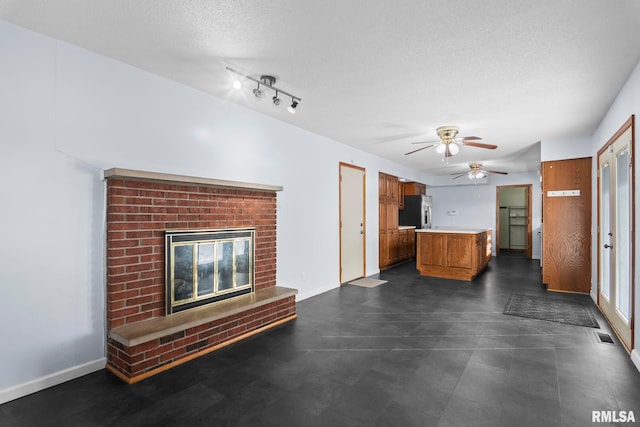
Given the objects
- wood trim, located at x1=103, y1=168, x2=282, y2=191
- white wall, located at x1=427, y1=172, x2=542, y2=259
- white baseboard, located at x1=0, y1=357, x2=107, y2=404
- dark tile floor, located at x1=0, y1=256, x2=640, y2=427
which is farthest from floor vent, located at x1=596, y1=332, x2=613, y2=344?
white wall, located at x1=427, y1=172, x2=542, y2=259

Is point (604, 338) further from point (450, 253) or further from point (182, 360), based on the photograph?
point (182, 360)

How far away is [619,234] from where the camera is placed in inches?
131

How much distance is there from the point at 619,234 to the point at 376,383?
3041mm

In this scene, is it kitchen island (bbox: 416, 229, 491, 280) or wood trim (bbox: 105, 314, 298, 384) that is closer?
wood trim (bbox: 105, 314, 298, 384)

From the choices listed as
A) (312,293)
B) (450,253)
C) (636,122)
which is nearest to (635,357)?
(636,122)

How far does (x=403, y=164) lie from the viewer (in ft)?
26.1

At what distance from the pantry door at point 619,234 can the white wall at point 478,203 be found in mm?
5733

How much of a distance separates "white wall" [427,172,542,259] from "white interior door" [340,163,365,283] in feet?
17.8

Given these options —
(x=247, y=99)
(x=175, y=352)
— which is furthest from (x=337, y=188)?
(x=175, y=352)

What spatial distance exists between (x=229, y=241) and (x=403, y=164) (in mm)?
5683

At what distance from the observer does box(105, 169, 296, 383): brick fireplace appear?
8.20 ft

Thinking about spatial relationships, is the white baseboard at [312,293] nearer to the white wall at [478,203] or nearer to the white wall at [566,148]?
the white wall at [566,148]

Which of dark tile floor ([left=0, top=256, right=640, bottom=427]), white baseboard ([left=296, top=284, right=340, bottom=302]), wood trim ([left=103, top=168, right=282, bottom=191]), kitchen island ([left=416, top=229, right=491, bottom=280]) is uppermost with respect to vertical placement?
wood trim ([left=103, top=168, right=282, bottom=191])

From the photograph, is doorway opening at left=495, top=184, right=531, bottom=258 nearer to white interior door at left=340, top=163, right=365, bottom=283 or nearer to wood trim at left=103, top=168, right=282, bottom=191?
white interior door at left=340, top=163, right=365, bottom=283
